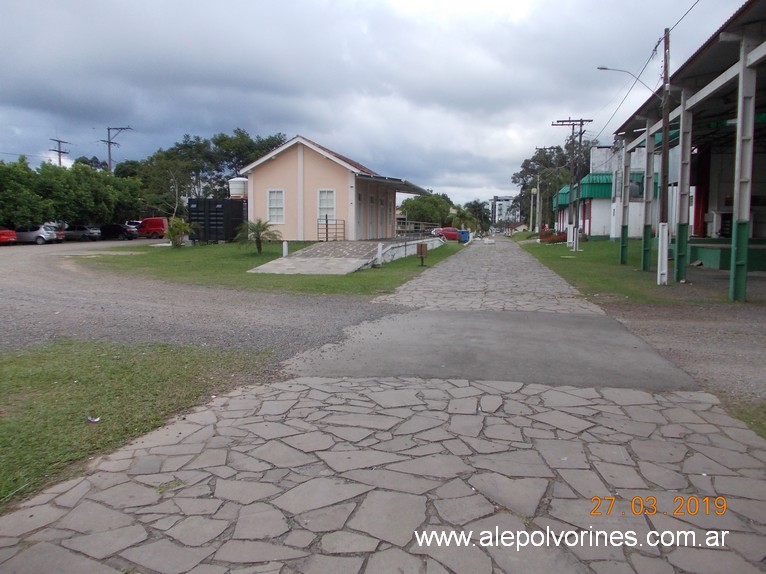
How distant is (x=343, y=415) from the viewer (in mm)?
5191

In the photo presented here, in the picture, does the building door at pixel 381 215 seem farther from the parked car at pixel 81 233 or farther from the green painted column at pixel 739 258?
the parked car at pixel 81 233

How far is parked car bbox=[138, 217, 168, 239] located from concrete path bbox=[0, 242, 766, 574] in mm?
48026

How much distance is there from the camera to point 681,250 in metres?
16.1

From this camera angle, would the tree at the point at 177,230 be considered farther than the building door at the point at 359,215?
Yes

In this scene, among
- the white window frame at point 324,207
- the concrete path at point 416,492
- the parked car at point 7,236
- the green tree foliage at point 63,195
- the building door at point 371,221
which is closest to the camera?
the concrete path at point 416,492

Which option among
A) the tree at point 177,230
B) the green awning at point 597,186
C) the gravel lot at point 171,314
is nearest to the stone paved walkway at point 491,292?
the gravel lot at point 171,314

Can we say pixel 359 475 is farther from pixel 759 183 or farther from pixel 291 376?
pixel 759 183

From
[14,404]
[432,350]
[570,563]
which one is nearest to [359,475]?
[570,563]

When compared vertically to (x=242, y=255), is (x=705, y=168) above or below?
above

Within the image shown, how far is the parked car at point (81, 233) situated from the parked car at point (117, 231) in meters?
1.04

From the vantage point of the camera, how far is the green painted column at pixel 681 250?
52.7ft

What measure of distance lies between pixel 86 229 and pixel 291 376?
155 ft

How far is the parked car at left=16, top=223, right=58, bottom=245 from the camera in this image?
38156 mm

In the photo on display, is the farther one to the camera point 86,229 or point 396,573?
point 86,229
